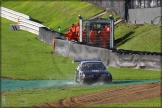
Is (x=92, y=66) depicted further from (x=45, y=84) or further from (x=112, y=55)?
(x=112, y=55)

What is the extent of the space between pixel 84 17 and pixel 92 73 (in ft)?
84.4

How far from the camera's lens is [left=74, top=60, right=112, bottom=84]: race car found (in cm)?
2433

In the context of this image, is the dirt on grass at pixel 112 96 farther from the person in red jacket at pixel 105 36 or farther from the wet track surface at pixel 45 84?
the person in red jacket at pixel 105 36

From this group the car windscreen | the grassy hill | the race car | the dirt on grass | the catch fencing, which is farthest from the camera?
the catch fencing

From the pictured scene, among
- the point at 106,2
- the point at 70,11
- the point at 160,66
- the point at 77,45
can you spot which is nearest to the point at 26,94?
the point at 160,66

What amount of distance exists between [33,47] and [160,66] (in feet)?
45.5

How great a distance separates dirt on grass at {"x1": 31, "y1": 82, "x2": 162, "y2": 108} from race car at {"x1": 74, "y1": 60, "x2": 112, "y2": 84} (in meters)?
3.56

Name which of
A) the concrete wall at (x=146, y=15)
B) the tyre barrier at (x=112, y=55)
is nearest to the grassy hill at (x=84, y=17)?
the concrete wall at (x=146, y=15)

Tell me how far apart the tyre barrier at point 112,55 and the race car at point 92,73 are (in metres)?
3.36

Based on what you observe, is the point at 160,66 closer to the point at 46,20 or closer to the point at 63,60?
the point at 63,60

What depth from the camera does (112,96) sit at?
1883cm

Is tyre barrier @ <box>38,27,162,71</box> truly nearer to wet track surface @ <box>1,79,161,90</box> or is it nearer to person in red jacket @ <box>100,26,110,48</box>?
wet track surface @ <box>1,79,161,90</box>

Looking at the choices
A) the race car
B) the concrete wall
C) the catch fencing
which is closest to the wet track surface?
the race car

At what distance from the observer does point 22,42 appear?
40.5 m
